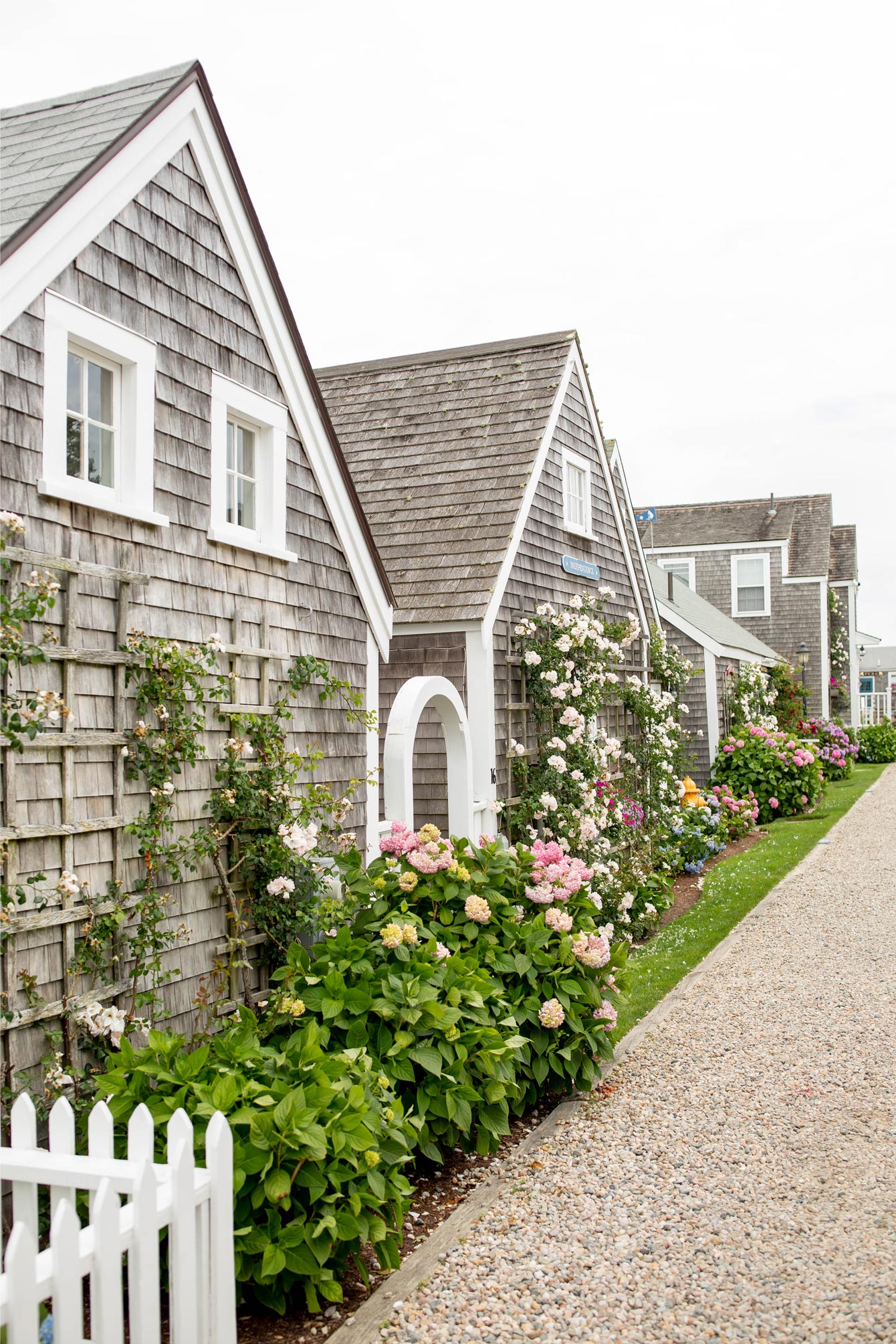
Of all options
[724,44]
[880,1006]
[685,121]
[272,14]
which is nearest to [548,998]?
[880,1006]

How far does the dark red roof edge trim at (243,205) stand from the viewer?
4.52m

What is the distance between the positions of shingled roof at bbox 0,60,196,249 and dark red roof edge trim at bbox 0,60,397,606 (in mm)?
11

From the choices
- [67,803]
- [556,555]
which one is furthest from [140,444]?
[556,555]

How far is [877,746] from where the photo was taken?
3616 centimetres

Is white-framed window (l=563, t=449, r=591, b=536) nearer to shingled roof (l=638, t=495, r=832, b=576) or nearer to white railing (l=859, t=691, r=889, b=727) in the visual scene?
shingled roof (l=638, t=495, r=832, b=576)

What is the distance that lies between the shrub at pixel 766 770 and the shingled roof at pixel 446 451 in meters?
9.94

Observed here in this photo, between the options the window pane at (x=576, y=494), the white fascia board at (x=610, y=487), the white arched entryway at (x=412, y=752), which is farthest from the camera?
the white fascia board at (x=610, y=487)

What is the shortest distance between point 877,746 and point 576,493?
27.6 meters

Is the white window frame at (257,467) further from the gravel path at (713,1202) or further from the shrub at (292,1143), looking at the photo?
the gravel path at (713,1202)

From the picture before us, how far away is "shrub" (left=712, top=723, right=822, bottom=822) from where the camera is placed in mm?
19203

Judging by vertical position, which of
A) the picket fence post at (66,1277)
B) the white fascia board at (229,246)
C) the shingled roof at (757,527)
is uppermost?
the shingled roof at (757,527)

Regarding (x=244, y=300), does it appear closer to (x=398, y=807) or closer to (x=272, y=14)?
(x=272, y=14)

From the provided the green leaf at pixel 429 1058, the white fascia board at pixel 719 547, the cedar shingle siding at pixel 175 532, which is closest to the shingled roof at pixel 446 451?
the cedar shingle siding at pixel 175 532

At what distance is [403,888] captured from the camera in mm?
5668
